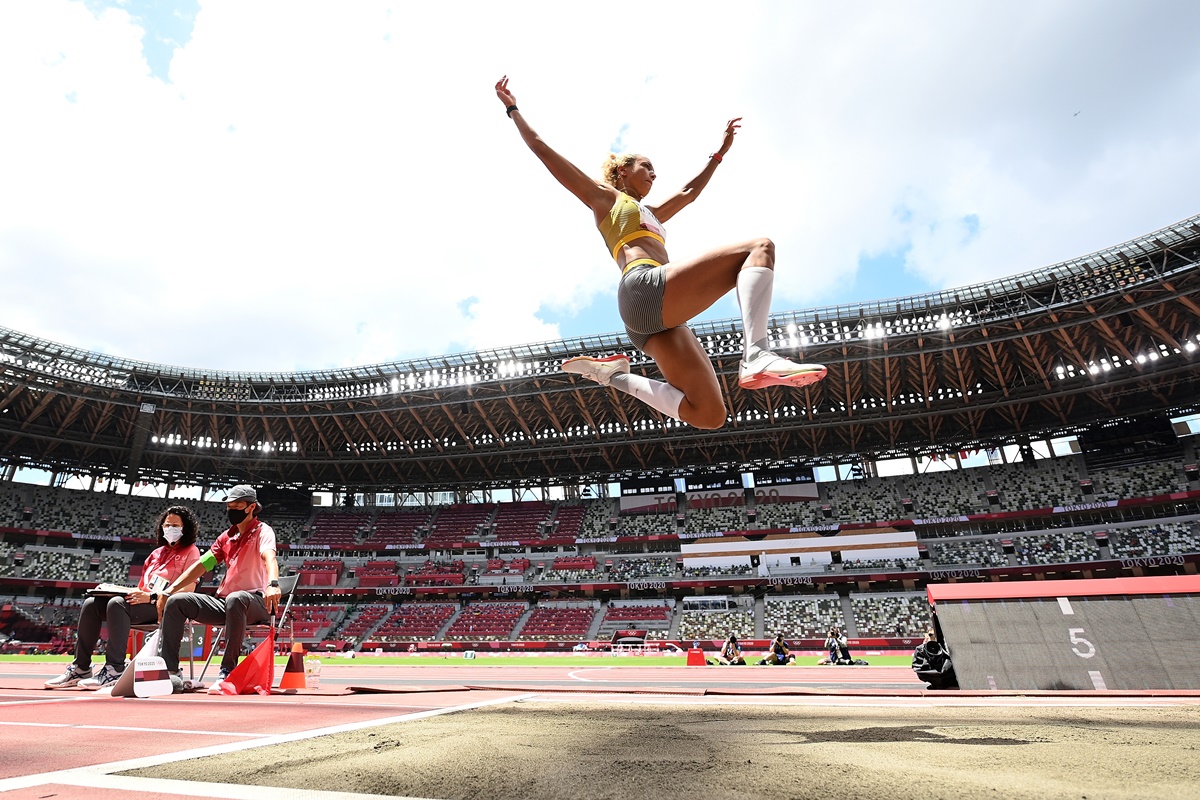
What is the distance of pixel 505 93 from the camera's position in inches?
165

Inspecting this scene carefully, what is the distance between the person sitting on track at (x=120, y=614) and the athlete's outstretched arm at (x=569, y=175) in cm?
423

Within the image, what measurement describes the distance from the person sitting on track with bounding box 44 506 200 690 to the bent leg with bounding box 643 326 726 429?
14.1 feet

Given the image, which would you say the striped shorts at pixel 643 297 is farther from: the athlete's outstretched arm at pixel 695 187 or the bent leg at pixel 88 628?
the bent leg at pixel 88 628

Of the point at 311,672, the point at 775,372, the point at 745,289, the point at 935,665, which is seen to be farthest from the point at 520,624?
the point at 745,289

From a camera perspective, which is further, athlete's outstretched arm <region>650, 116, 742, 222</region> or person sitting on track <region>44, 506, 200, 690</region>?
person sitting on track <region>44, 506, 200, 690</region>

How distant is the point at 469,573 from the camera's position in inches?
1678

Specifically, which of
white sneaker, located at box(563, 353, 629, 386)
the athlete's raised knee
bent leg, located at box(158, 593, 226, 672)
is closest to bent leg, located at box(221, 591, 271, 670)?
bent leg, located at box(158, 593, 226, 672)

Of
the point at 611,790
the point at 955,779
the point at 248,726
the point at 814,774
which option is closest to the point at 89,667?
the point at 248,726

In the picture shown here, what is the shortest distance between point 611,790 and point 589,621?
37.7 metres

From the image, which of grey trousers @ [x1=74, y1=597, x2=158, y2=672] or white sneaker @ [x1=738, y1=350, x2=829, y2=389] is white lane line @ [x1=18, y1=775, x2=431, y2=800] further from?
grey trousers @ [x1=74, y1=597, x2=158, y2=672]

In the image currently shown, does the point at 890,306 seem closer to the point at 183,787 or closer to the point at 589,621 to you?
the point at 589,621

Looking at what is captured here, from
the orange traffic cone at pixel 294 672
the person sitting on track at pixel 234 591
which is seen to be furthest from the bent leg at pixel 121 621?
the orange traffic cone at pixel 294 672

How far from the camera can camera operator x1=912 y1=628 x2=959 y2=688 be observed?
8.38 meters

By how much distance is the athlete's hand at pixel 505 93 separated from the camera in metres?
4.16
